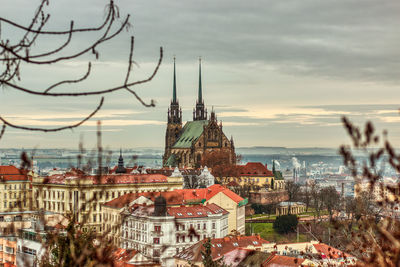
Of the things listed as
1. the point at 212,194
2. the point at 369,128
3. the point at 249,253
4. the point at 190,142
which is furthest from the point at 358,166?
the point at 190,142

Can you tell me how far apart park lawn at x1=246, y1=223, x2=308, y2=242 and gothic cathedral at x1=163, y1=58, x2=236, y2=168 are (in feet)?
115

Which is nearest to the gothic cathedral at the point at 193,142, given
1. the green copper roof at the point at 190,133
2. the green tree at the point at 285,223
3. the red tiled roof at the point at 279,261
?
the green copper roof at the point at 190,133

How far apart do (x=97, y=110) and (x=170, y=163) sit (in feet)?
346

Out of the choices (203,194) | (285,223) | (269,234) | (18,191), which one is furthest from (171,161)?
(18,191)

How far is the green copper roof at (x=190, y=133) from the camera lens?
362 feet

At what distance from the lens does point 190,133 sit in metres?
113

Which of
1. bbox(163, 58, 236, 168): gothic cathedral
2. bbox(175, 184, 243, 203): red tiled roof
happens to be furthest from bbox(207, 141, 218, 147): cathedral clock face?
bbox(175, 184, 243, 203): red tiled roof

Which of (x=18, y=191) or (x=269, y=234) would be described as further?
(x=269, y=234)

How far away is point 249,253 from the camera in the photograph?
132ft

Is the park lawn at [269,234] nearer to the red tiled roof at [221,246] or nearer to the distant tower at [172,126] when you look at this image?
the red tiled roof at [221,246]

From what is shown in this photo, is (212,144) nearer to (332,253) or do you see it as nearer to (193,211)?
(193,211)

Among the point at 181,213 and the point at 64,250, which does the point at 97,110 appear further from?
the point at 181,213

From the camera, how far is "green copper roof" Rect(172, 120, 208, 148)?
11019cm

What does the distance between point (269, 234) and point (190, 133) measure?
48729 mm
